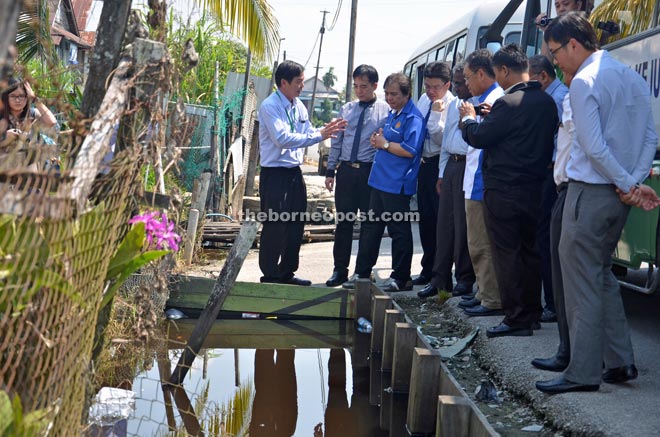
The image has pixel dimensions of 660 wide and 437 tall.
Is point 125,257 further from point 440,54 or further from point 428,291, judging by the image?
point 440,54

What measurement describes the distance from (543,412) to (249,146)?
1134 centimetres

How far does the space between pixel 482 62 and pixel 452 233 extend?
1.73 meters

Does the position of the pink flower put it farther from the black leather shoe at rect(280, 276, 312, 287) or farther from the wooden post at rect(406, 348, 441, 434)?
the black leather shoe at rect(280, 276, 312, 287)

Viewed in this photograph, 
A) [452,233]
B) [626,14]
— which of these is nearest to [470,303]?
[452,233]

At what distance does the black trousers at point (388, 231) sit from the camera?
819 cm

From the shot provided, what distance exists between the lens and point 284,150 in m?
8.19

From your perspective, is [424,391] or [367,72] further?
[367,72]

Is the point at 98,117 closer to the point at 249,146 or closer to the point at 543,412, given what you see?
the point at 543,412

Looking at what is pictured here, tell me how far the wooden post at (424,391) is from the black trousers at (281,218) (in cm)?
328

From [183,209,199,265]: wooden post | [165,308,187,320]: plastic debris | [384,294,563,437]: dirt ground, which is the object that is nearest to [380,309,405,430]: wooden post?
[384,294,563,437]: dirt ground

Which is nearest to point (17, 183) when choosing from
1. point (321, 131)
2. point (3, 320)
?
point (3, 320)

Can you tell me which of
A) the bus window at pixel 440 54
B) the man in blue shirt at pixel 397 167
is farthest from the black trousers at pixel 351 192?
the bus window at pixel 440 54

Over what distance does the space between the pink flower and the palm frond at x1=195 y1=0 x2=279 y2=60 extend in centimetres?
571

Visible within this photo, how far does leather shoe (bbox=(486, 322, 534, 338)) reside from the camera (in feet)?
20.0
